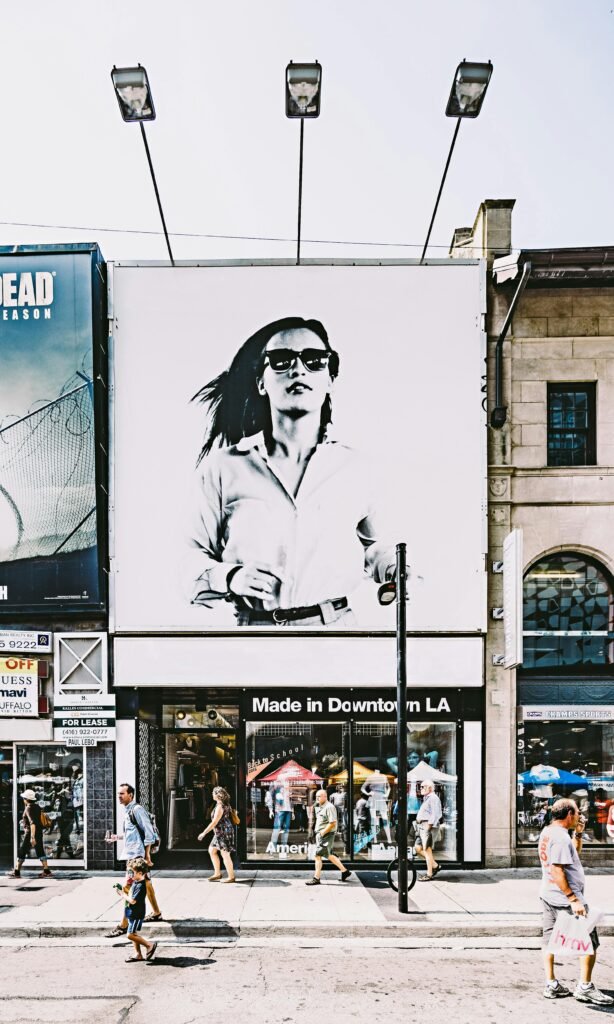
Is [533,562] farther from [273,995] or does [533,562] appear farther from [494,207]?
[273,995]

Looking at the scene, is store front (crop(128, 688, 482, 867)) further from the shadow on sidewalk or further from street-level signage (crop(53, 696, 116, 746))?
the shadow on sidewalk

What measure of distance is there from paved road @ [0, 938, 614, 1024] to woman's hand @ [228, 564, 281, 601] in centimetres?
607

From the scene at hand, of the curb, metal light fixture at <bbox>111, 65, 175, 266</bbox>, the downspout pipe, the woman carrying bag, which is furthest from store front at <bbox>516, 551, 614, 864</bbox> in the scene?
metal light fixture at <bbox>111, 65, 175, 266</bbox>

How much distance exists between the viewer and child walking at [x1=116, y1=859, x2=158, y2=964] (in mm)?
9859

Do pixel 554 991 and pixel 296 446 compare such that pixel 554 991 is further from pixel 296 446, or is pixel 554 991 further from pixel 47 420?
pixel 47 420

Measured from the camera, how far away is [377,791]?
15.0 meters

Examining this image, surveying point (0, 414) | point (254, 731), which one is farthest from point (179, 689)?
point (0, 414)

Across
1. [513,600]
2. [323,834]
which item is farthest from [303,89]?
[323,834]

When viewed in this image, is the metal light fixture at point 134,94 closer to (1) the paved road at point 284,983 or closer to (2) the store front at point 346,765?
(2) the store front at point 346,765

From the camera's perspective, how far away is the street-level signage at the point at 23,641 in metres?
15.0

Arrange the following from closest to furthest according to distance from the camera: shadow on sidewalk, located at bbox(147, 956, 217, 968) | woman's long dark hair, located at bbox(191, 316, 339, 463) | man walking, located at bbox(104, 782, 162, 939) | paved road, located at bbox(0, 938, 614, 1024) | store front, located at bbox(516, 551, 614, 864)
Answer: paved road, located at bbox(0, 938, 614, 1024)
shadow on sidewalk, located at bbox(147, 956, 217, 968)
man walking, located at bbox(104, 782, 162, 939)
store front, located at bbox(516, 551, 614, 864)
woman's long dark hair, located at bbox(191, 316, 339, 463)

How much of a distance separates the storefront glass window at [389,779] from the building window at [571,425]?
220 inches

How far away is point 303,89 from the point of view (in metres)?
12.5

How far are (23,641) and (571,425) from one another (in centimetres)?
1111
